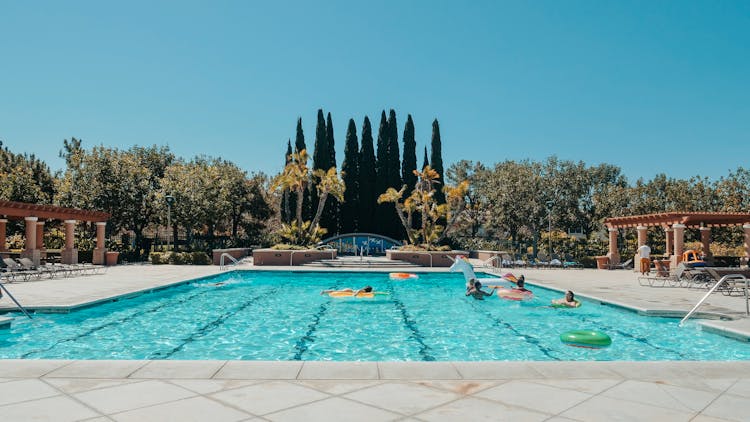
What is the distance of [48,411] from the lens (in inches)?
167

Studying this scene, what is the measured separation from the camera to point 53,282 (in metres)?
17.1

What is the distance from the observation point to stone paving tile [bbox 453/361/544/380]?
5.45 m

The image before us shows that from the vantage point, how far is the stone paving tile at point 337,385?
493 cm

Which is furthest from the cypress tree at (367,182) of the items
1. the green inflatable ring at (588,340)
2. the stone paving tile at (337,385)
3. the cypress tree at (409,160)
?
the stone paving tile at (337,385)

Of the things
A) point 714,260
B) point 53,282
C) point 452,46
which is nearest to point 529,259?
point 714,260

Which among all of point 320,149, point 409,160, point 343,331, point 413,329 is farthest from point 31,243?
point 409,160

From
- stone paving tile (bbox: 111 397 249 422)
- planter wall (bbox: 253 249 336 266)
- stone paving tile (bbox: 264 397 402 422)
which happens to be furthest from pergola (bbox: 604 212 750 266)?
stone paving tile (bbox: 111 397 249 422)

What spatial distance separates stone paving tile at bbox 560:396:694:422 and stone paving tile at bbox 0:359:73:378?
18.9 feet

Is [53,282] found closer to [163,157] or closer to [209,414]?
[209,414]

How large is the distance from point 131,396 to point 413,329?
7253mm

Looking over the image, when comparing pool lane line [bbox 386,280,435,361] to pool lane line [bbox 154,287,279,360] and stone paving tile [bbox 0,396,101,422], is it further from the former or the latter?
stone paving tile [bbox 0,396,101,422]

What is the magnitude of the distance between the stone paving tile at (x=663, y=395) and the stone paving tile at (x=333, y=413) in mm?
2409

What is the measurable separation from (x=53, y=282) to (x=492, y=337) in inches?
625

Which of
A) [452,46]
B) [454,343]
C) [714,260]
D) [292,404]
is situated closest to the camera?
[292,404]
